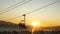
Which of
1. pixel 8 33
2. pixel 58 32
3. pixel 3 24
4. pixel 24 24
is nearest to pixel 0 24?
pixel 3 24

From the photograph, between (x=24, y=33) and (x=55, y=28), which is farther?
(x=55, y=28)

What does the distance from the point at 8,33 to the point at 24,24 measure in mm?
18214

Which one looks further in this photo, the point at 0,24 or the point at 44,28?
the point at 0,24

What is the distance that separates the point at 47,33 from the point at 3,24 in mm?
25124

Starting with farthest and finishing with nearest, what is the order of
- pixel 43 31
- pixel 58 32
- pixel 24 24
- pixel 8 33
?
pixel 8 33
pixel 43 31
pixel 58 32
pixel 24 24

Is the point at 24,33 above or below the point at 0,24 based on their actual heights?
below

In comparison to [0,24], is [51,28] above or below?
below

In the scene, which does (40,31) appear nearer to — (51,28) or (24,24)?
(51,28)

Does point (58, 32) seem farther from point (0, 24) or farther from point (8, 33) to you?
point (0, 24)

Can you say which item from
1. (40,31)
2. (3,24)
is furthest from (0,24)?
(40,31)

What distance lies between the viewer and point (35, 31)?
41.5 metres

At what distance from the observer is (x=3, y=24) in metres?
61.1

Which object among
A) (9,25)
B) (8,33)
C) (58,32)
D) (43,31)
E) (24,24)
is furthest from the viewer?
(9,25)

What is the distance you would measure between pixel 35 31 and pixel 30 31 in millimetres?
2722
